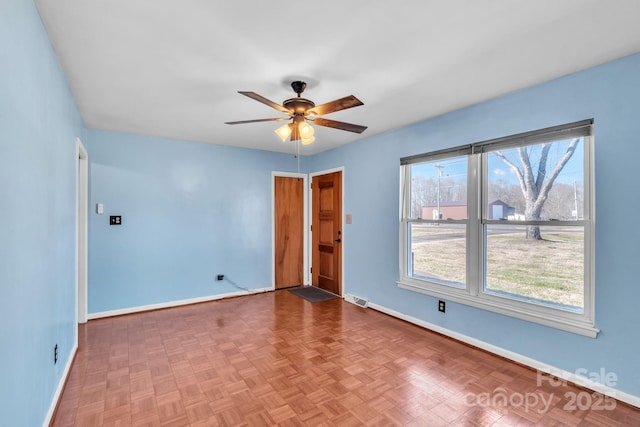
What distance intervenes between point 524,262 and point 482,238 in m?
0.40

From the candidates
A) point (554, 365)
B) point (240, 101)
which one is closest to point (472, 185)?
point (554, 365)

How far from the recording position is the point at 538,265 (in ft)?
8.50

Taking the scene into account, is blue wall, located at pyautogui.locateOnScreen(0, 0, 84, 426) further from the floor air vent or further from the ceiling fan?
the floor air vent

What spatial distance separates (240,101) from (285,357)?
2.43 metres

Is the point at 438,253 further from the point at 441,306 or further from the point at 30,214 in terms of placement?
the point at 30,214

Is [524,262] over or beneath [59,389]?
over

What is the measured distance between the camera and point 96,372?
249 cm

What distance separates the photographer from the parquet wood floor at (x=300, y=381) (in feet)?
6.41

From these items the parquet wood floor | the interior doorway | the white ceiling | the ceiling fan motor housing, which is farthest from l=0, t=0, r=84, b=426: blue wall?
the interior doorway

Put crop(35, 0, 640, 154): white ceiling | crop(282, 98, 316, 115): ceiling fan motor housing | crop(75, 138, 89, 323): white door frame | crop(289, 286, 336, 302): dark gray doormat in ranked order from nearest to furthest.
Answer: crop(35, 0, 640, 154): white ceiling, crop(282, 98, 316, 115): ceiling fan motor housing, crop(75, 138, 89, 323): white door frame, crop(289, 286, 336, 302): dark gray doormat

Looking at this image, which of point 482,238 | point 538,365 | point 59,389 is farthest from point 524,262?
point 59,389

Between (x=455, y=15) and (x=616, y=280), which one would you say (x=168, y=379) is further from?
(x=616, y=280)

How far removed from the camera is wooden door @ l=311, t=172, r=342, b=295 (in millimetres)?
4785

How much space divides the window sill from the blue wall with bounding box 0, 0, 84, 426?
10.7ft
